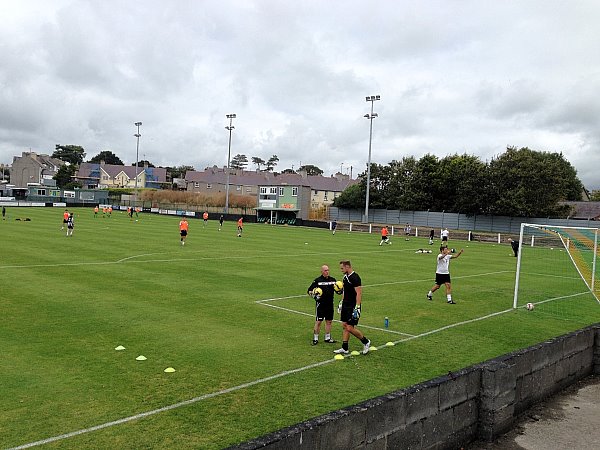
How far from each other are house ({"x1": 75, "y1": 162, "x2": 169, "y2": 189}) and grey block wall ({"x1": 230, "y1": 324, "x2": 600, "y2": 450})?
15614 cm

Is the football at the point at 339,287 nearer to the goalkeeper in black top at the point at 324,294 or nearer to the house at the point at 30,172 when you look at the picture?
the goalkeeper in black top at the point at 324,294

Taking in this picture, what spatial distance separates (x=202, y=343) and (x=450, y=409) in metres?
6.61

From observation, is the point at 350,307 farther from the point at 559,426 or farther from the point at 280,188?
the point at 280,188

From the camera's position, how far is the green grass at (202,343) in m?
8.49

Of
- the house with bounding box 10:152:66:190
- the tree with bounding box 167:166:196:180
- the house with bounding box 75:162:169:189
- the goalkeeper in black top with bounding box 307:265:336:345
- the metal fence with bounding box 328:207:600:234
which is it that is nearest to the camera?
the goalkeeper in black top with bounding box 307:265:336:345

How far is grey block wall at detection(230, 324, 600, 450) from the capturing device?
6199 millimetres

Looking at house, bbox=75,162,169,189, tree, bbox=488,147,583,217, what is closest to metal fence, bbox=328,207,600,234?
tree, bbox=488,147,583,217

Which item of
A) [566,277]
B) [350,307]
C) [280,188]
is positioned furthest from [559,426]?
[280,188]

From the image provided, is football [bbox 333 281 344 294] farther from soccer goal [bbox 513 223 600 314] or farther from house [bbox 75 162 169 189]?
house [bbox 75 162 169 189]

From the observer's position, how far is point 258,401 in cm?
934

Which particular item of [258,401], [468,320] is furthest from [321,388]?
[468,320]

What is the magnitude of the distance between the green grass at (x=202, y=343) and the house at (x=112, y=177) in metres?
137

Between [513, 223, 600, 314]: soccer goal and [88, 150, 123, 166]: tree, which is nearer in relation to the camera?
[513, 223, 600, 314]: soccer goal

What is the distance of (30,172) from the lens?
162 meters
